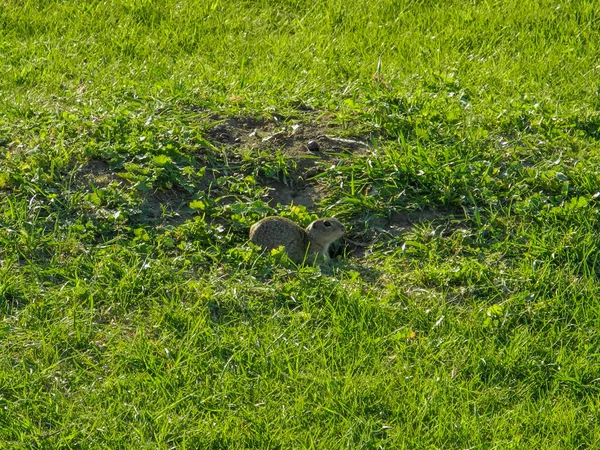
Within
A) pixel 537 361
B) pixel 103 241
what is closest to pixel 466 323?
pixel 537 361

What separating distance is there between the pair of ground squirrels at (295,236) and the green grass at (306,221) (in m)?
0.12

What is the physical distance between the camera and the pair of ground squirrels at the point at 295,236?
237 inches

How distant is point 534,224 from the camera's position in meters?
6.29

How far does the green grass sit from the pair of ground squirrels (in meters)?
0.12

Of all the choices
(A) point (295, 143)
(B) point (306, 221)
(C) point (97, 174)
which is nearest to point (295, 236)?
(B) point (306, 221)

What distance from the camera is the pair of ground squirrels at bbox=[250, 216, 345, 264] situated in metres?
6.02

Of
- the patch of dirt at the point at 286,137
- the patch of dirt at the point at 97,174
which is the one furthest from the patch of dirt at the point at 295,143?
the patch of dirt at the point at 97,174

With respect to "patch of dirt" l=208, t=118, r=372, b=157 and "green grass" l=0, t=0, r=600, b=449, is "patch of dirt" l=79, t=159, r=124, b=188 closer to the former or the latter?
"green grass" l=0, t=0, r=600, b=449

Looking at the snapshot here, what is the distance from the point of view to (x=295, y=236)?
6062mm

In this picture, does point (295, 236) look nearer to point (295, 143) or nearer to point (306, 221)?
point (306, 221)

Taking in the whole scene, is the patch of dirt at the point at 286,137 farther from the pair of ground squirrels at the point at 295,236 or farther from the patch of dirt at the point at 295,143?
the pair of ground squirrels at the point at 295,236

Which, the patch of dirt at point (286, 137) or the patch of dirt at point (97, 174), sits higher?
the patch of dirt at point (286, 137)

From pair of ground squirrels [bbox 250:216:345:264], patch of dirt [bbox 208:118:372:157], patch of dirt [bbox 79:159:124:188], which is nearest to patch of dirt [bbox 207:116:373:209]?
patch of dirt [bbox 208:118:372:157]

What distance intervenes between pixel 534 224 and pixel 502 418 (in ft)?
5.76
